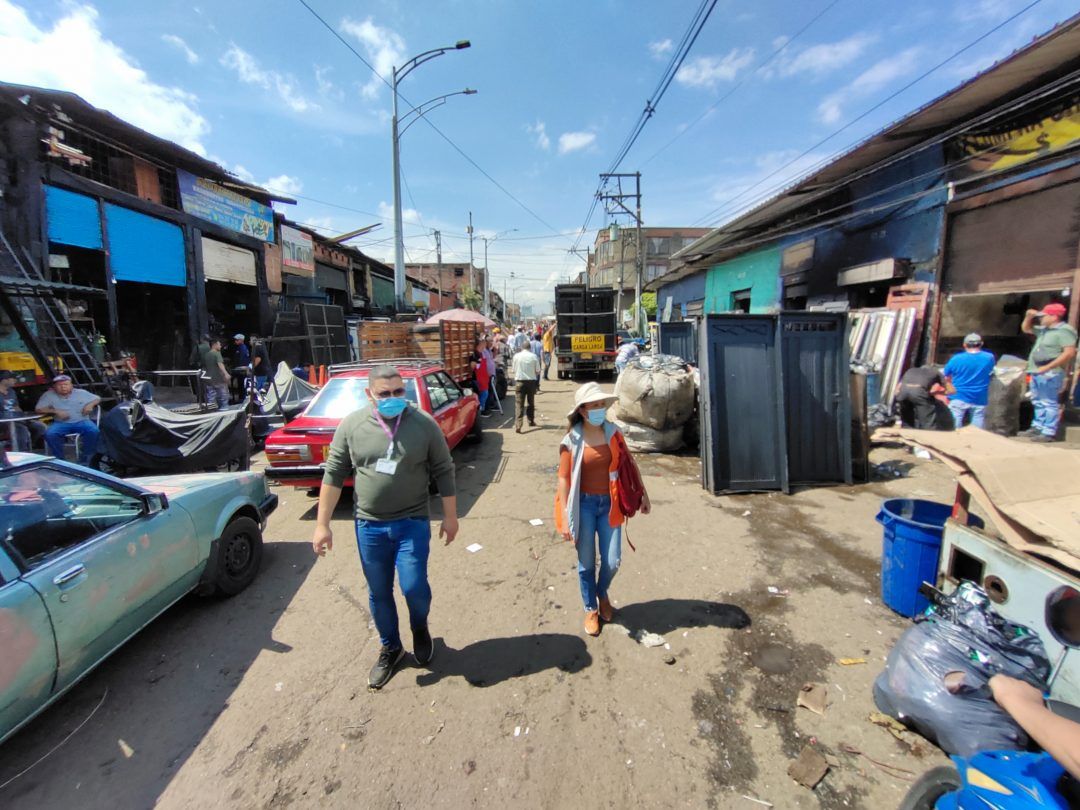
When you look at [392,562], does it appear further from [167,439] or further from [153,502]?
[167,439]

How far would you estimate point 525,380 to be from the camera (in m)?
9.16

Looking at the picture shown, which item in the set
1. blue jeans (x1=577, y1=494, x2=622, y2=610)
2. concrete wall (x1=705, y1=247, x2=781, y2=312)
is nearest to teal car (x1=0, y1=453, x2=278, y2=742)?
blue jeans (x1=577, y1=494, x2=622, y2=610)

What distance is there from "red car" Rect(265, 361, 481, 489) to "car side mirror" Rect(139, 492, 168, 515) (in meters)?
1.77

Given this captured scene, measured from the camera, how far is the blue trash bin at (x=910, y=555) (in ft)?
10.1

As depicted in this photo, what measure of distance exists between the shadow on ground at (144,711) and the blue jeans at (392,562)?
939 mm

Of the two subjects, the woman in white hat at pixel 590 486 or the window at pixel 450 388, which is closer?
the woman in white hat at pixel 590 486

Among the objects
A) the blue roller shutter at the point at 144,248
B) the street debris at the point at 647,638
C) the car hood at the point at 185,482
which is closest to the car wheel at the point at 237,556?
the car hood at the point at 185,482

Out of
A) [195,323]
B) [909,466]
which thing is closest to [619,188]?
[195,323]

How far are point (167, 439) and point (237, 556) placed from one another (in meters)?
3.29

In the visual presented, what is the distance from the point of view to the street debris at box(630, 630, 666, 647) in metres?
3.10

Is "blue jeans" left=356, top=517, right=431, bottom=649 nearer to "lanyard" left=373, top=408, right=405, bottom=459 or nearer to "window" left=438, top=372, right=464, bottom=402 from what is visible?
"lanyard" left=373, top=408, right=405, bottom=459

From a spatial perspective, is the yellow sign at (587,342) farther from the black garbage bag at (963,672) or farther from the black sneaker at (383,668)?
the black garbage bag at (963,672)

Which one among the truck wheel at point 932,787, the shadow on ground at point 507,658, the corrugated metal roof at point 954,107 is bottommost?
the shadow on ground at point 507,658

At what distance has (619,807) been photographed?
6.78 feet
